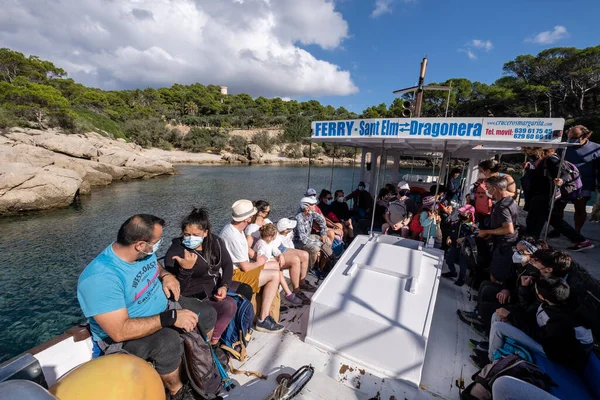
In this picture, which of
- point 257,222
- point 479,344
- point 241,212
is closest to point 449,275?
point 479,344

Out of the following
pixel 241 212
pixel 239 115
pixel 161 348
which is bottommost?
pixel 161 348

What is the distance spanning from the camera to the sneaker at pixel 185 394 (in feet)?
6.79

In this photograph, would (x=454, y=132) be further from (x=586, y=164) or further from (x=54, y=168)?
(x=54, y=168)

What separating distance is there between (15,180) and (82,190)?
4.14 metres

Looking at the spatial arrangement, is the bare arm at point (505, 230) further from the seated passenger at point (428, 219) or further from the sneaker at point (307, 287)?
the sneaker at point (307, 287)

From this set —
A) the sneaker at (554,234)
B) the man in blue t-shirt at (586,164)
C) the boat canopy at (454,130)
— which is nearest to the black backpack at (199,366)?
the boat canopy at (454,130)

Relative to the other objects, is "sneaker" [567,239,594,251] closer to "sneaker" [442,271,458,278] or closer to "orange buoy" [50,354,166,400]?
"sneaker" [442,271,458,278]

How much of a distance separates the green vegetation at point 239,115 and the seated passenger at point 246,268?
73.5 ft

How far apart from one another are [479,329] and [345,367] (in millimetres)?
1696

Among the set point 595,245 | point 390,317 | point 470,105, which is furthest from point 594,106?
point 390,317

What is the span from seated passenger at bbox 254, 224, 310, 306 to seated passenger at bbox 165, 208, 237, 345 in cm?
76

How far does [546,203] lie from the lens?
4.35 metres

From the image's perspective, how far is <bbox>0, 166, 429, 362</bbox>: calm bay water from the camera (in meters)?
5.61

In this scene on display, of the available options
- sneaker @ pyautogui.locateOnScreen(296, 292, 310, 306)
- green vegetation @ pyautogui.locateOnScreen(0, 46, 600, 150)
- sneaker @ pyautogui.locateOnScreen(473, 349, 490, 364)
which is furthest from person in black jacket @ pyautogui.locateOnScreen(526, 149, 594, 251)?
green vegetation @ pyautogui.locateOnScreen(0, 46, 600, 150)
